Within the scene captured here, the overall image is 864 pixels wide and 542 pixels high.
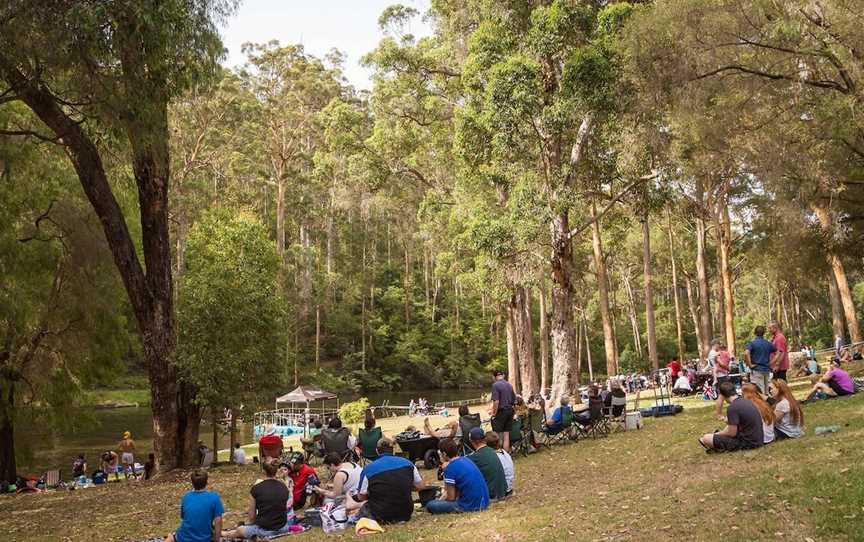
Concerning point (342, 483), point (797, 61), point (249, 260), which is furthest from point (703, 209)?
point (342, 483)

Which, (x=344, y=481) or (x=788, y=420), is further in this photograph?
(x=788, y=420)

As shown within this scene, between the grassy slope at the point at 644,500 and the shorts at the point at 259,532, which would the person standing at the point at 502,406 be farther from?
the shorts at the point at 259,532

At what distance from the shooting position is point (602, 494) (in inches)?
299

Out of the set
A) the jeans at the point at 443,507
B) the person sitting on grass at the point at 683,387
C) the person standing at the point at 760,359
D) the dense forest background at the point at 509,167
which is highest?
the dense forest background at the point at 509,167

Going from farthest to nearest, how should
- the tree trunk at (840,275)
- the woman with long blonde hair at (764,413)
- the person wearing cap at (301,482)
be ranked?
the tree trunk at (840,275) < the person wearing cap at (301,482) < the woman with long blonde hair at (764,413)

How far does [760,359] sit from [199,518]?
30.2 ft

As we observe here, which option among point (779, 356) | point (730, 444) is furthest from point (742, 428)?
point (779, 356)

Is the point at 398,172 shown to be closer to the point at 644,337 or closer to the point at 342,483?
the point at 342,483

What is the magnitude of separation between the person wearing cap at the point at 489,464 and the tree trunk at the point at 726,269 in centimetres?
2008

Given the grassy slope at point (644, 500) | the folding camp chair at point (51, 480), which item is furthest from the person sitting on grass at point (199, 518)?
the folding camp chair at point (51, 480)

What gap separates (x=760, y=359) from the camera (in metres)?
11.8

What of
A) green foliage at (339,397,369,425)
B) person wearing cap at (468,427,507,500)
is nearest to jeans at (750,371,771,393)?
person wearing cap at (468,427,507,500)

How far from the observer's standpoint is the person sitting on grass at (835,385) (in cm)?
1191

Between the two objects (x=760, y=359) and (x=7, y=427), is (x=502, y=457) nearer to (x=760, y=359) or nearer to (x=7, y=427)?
(x=760, y=359)
